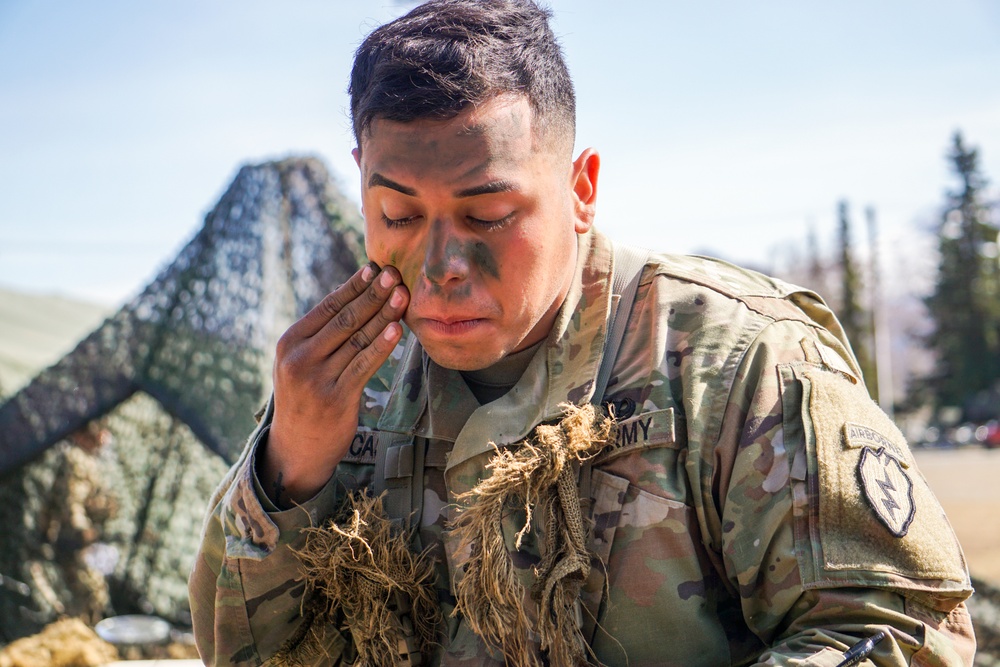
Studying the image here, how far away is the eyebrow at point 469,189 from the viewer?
2260mm

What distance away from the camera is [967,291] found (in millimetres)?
36969

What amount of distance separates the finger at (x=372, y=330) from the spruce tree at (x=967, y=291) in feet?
129

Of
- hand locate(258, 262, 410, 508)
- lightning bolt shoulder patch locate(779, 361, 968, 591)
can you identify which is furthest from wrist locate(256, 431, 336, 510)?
lightning bolt shoulder patch locate(779, 361, 968, 591)

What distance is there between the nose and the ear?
442 mm

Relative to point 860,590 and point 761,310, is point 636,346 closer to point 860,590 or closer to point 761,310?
point 761,310

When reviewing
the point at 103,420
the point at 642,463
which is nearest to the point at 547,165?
the point at 642,463

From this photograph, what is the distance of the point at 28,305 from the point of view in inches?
664

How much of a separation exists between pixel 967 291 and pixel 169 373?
121 ft

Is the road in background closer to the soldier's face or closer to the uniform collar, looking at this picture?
the uniform collar

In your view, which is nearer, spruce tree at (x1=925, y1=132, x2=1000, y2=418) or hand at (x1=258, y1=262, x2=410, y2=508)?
hand at (x1=258, y1=262, x2=410, y2=508)

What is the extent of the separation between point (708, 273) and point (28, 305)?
16931mm

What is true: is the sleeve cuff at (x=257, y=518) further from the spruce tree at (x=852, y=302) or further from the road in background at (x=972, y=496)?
the spruce tree at (x=852, y=302)

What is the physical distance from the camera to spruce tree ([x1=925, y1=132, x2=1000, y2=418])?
36.8 metres

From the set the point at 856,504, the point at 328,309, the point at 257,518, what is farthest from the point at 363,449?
the point at 856,504
